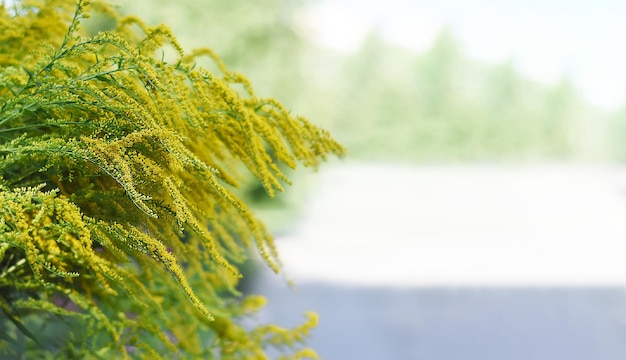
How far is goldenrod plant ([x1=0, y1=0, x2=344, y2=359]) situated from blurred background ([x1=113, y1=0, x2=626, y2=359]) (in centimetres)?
21

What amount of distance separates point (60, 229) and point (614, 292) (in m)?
8.36

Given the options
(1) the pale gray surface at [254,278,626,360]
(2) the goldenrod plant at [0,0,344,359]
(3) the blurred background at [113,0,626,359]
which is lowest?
(2) the goldenrod plant at [0,0,344,359]

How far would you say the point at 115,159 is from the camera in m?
0.78

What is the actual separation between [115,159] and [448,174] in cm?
1940

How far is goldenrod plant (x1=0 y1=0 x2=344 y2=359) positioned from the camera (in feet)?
2.66

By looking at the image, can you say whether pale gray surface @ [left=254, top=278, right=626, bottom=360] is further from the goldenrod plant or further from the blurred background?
the goldenrod plant

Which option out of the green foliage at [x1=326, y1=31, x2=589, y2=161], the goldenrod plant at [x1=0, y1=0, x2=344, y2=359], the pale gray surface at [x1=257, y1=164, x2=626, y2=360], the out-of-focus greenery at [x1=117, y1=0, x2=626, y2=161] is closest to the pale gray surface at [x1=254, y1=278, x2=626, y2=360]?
the pale gray surface at [x1=257, y1=164, x2=626, y2=360]

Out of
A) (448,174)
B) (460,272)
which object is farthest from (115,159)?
(448,174)

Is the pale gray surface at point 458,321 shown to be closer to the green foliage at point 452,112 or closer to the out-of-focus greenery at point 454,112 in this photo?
the out-of-focus greenery at point 454,112

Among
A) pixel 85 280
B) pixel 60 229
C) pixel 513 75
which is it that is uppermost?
pixel 513 75

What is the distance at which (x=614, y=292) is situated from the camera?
823cm

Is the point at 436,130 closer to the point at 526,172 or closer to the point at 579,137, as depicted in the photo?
the point at 526,172

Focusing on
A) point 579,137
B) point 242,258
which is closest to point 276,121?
point 242,258

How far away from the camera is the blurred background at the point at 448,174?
6844mm
